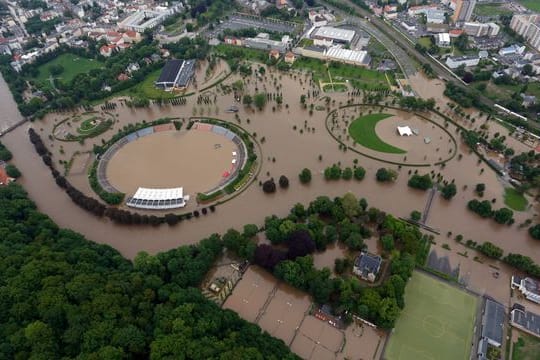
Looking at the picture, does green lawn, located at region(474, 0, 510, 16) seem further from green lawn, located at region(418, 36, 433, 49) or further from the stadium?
the stadium

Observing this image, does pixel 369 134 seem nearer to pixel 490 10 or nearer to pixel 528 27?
pixel 528 27

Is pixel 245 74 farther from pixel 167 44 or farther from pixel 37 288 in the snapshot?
pixel 37 288

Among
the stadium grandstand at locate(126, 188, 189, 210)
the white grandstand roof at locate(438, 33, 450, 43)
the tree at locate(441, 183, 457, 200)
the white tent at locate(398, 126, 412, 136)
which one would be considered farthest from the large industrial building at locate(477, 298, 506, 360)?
the white grandstand roof at locate(438, 33, 450, 43)

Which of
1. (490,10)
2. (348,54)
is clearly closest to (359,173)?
(348,54)

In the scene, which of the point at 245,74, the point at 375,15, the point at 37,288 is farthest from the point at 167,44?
the point at 37,288

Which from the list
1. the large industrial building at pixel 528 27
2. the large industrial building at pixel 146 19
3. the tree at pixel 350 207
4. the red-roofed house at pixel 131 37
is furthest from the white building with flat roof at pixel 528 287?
the large industrial building at pixel 146 19

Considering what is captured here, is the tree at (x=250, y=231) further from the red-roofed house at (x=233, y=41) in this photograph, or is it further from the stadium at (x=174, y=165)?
the red-roofed house at (x=233, y=41)
